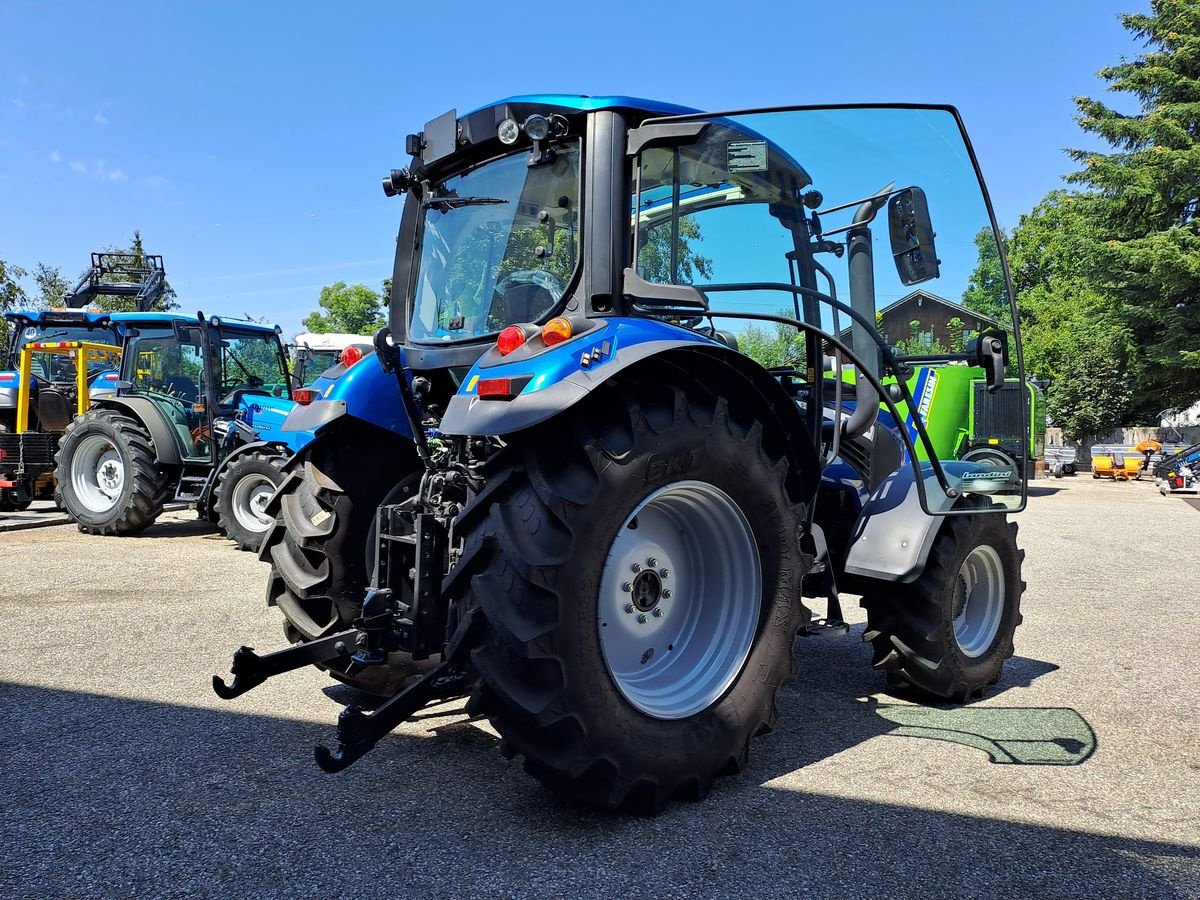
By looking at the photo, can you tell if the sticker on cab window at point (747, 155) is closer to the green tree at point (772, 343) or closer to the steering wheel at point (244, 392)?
the green tree at point (772, 343)

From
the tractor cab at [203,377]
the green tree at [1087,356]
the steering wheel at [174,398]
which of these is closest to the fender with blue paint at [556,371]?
the tractor cab at [203,377]

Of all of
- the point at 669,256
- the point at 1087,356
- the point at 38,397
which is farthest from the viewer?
the point at 1087,356

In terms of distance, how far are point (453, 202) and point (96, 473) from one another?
891 cm

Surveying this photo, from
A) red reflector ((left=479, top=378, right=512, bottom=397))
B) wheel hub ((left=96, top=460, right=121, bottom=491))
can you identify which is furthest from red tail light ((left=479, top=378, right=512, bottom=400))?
wheel hub ((left=96, top=460, right=121, bottom=491))

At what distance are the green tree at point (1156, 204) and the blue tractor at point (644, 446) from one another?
2214 cm

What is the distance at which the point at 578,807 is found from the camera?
2.96m

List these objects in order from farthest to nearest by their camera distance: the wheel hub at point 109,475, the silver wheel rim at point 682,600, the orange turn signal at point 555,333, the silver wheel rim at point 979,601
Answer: the wheel hub at point 109,475
the silver wheel rim at point 979,601
the silver wheel rim at point 682,600
the orange turn signal at point 555,333

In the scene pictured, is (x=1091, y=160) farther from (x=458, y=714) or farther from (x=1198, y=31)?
(x=458, y=714)

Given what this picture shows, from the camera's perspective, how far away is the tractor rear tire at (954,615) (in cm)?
395

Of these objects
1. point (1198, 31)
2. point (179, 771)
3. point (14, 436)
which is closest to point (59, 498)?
point (14, 436)

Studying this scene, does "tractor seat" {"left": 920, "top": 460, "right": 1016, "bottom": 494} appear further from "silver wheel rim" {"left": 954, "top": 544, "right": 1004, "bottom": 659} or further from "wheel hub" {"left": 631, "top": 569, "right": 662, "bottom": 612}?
"wheel hub" {"left": 631, "top": 569, "right": 662, "bottom": 612}

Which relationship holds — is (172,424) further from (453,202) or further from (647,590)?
(647,590)

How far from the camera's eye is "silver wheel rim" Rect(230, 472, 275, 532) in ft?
30.5

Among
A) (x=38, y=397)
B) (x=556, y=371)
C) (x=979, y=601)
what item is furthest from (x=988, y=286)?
(x=38, y=397)
